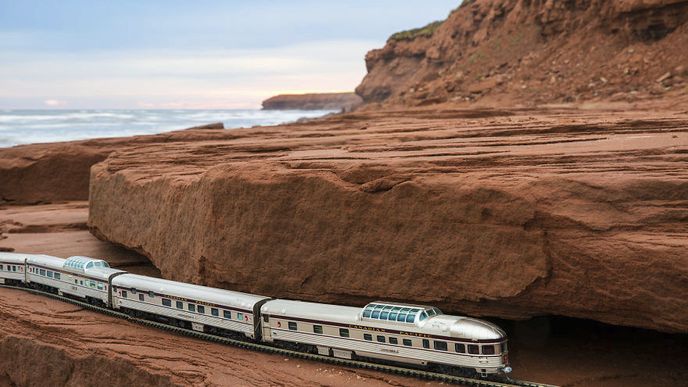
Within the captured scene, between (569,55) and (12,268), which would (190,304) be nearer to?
(12,268)

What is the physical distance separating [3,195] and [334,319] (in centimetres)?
2580

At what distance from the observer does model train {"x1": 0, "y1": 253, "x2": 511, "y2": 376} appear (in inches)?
531

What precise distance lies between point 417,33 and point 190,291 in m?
93.3

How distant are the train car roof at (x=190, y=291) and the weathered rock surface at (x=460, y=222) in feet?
1.97

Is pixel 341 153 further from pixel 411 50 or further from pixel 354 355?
pixel 411 50

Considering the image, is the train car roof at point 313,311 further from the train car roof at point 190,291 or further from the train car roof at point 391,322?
the train car roof at point 190,291

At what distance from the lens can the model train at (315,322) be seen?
531 inches

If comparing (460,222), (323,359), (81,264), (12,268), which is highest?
(460,222)

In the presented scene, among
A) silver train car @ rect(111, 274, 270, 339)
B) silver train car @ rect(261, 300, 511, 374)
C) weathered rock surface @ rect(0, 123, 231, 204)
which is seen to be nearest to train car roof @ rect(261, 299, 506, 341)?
silver train car @ rect(261, 300, 511, 374)

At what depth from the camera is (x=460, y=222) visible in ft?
47.2

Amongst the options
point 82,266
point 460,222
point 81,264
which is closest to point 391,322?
point 460,222

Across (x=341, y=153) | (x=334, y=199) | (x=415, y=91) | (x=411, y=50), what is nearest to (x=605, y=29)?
(x=415, y=91)

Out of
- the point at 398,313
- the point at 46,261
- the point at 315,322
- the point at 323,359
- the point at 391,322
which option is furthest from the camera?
the point at 46,261

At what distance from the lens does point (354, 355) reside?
49.3 ft
